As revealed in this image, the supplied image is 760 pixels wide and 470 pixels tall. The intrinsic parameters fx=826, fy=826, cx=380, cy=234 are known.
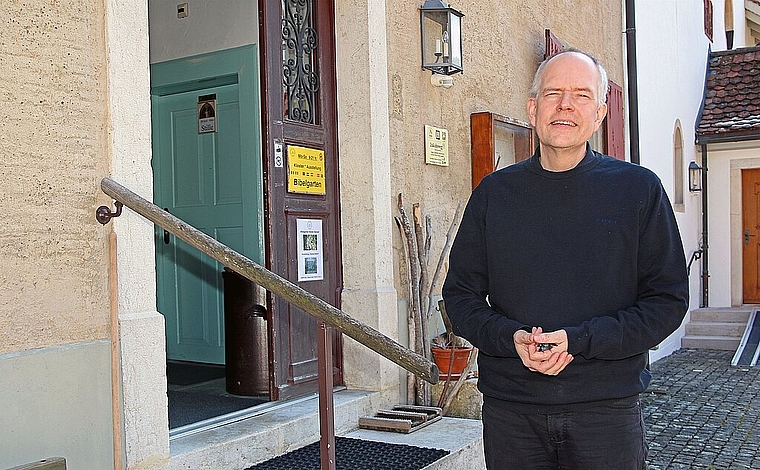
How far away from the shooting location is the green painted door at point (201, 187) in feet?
18.3

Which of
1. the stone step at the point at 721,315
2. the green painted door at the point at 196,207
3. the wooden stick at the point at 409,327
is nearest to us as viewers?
the wooden stick at the point at 409,327

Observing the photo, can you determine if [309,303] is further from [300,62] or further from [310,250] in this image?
[300,62]

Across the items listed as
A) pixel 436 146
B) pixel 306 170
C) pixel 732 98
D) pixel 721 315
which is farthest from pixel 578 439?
pixel 732 98

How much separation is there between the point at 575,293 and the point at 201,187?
14.2 ft

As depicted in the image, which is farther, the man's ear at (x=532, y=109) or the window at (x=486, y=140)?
the window at (x=486, y=140)

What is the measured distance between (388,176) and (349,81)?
61 centimetres

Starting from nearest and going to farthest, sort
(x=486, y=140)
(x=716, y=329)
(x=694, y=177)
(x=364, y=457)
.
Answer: (x=364, y=457)
(x=486, y=140)
(x=716, y=329)
(x=694, y=177)

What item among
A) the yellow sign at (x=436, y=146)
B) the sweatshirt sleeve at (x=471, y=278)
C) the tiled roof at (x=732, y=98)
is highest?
the tiled roof at (x=732, y=98)

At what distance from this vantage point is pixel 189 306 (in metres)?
6.23

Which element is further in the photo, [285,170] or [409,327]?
[409,327]

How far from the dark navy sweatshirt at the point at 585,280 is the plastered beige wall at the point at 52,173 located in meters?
1.49

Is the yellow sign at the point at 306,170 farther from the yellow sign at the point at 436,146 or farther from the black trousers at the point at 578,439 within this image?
the black trousers at the point at 578,439

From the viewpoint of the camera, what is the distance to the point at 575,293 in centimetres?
213

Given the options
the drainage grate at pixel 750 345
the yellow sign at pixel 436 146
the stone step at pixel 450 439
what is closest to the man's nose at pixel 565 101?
the stone step at pixel 450 439
